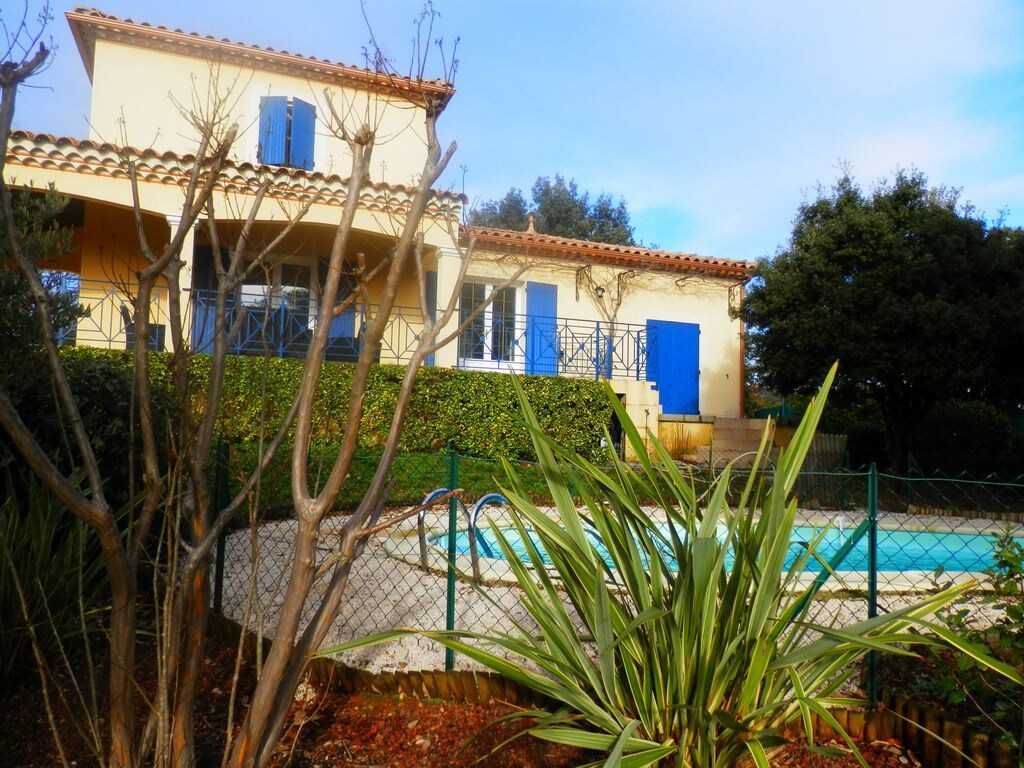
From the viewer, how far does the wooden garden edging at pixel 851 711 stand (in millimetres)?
2979

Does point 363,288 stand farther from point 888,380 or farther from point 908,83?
point 888,380

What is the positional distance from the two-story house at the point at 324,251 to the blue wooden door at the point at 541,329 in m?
0.03

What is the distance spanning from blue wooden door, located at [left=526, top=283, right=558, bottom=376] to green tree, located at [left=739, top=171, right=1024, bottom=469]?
3.92 metres

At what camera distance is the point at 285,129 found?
13.4 m

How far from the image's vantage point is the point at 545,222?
3131 cm

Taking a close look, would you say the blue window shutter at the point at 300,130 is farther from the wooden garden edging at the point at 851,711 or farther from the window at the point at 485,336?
the wooden garden edging at the point at 851,711

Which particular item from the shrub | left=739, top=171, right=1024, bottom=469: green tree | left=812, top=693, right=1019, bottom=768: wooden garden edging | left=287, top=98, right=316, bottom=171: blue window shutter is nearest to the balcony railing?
left=287, top=98, right=316, bottom=171: blue window shutter

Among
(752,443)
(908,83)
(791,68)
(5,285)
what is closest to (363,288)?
(5,285)

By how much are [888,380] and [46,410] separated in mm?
11929

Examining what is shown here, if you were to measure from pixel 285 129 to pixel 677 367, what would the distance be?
31.3ft

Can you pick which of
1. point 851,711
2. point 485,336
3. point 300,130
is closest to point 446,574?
point 851,711

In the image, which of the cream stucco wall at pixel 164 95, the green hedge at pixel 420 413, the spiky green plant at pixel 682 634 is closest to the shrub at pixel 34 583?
the spiky green plant at pixel 682 634

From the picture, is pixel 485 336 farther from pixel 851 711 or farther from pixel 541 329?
pixel 851 711

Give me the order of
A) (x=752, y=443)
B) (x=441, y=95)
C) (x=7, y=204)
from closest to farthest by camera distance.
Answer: (x=7, y=204)
(x=441, y=95)
(x=752, y=443)
